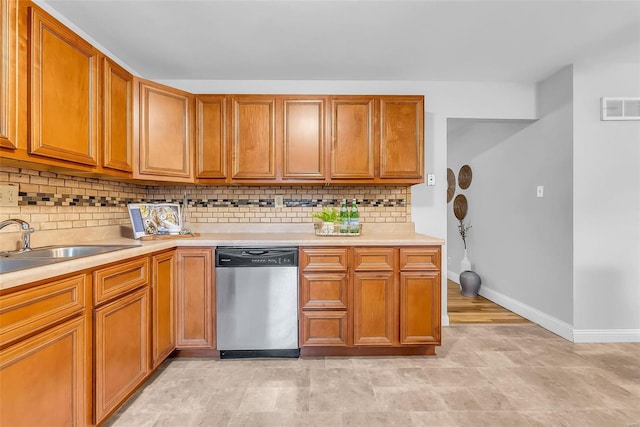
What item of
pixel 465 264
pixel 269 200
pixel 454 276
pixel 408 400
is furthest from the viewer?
pixel 454 276

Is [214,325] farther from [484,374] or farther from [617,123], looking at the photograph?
[617,123]

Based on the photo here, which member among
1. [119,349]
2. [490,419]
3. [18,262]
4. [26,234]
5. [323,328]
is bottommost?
[490,419]

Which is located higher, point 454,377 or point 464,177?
point 464,177

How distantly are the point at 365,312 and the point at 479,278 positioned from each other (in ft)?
8.12

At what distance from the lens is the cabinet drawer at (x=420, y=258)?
2.37 metres

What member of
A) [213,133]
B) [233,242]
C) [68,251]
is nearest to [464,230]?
[233,242]

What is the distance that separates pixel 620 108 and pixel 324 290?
3062 mm

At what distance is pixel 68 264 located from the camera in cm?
134

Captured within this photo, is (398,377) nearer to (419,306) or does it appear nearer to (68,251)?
(419,306)

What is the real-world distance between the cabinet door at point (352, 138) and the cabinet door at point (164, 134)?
4.04 ft

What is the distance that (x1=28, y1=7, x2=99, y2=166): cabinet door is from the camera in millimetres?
1486

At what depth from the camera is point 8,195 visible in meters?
1.70

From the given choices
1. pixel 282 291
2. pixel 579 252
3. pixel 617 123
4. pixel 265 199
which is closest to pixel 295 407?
pixel 282 291

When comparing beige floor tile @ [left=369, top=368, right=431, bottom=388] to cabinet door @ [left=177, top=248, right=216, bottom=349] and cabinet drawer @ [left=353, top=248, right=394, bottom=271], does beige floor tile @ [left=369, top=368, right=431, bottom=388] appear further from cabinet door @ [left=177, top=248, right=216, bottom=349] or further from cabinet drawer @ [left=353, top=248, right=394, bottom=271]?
cabinet door @ [left=177, top=248, right=216, bottom=349]
